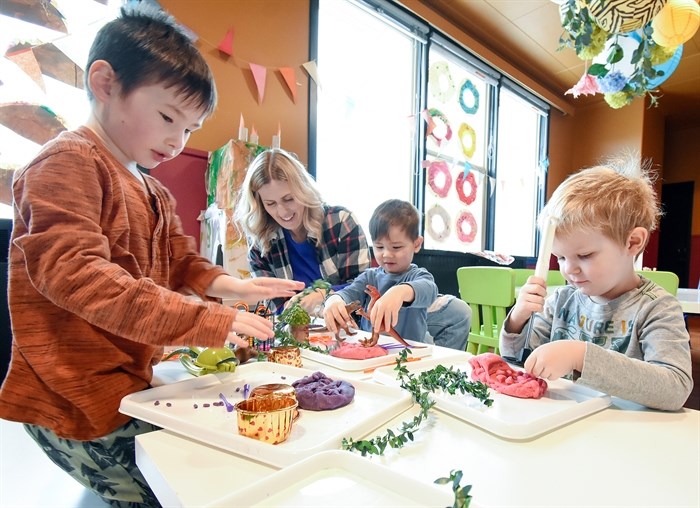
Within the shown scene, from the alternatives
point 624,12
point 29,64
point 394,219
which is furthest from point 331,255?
point 624,12

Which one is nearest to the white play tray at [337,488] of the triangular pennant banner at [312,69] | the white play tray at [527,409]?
the white play tray at [527,409]

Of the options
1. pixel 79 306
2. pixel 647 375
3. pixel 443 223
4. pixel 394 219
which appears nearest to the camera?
pixel 79 306

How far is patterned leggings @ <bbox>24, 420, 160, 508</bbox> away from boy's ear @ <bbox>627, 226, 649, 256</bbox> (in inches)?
36.5

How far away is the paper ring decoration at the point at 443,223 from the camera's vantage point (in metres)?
3.59

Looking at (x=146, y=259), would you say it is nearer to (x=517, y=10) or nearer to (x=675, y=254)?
(x=517, y=10)

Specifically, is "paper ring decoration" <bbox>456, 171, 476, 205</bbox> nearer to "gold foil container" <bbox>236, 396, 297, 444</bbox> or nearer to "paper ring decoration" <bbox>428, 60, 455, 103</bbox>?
"paper ring decoration" <bbox>428, 60, 455, 103</bbox>

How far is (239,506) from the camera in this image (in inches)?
13.1

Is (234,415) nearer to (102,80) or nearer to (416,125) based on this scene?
(102,80)

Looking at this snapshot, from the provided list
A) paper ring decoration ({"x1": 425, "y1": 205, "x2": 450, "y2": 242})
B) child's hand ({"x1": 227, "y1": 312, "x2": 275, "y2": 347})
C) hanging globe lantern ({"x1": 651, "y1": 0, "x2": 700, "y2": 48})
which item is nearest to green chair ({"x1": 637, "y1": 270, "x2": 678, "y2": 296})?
hanging globe lantern ({"x1": 651, "y1": 0, "x2": 700, "y2": 48})

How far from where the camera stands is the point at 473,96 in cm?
402

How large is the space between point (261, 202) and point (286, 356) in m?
0.93

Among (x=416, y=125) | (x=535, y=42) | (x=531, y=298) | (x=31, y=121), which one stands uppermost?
(x=535, y=42)

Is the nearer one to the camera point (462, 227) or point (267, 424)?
point (267, 424)

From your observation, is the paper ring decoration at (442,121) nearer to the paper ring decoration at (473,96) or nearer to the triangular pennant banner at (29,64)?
the paper ring decoration at (473,96)
